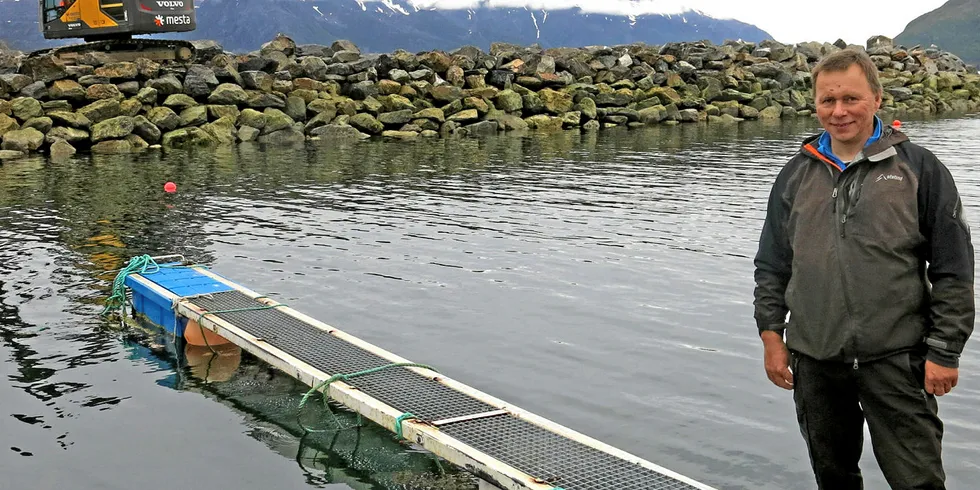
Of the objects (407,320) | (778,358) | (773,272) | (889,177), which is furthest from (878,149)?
(407,320)

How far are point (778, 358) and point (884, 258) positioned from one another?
75 centimetres

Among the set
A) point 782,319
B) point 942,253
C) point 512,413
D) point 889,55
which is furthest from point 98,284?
point 889,55

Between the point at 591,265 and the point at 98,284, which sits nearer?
the point at 98,284

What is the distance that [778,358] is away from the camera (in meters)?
4.89

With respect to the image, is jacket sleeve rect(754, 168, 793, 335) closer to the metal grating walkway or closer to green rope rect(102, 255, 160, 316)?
the metal grating walkway

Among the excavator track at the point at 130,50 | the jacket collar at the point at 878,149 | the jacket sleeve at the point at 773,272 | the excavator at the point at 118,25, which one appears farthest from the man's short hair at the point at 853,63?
the excavator at the point at 118,25

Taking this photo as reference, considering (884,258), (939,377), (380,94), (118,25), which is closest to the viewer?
(939,377)

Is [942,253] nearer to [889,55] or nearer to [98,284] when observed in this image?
[98,284]

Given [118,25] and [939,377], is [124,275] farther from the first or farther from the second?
[118,25]

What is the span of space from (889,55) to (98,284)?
5886 centimetres

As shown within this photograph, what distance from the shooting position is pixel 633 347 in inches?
397

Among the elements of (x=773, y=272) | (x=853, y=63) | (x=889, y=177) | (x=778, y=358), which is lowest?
(x=778, y=358)

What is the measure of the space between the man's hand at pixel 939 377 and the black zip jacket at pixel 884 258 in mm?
29

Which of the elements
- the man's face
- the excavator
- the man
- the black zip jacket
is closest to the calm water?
the man
